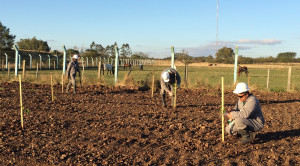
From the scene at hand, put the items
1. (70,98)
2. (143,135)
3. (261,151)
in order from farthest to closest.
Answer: (70,98), (143,135), (261,151)

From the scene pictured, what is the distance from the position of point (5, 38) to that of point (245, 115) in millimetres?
47006

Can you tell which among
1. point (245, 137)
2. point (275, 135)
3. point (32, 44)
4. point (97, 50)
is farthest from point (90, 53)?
point (245, 137)

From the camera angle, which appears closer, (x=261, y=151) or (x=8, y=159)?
(x=8, y=159)

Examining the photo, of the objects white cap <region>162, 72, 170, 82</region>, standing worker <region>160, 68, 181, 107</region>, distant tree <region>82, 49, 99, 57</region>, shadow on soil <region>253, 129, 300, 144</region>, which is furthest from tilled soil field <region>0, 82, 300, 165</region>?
distant tree <region>82, 49, 99, 57</region>

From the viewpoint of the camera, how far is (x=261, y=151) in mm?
5176

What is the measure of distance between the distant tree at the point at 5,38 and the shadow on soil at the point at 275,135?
4600 centimetres

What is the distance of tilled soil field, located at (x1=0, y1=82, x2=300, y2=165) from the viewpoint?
477cm

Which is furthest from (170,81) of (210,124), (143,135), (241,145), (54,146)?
(54,146)

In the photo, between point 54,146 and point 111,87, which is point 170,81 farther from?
point 111,87

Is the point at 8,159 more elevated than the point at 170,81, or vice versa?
the point at 170,81

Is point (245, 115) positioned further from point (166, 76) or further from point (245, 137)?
point (166, 76)

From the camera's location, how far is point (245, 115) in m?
5.39

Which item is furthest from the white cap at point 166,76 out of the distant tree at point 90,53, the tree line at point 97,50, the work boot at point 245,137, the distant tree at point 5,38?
the distant tree at point 90,53

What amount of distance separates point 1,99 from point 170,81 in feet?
18.4
